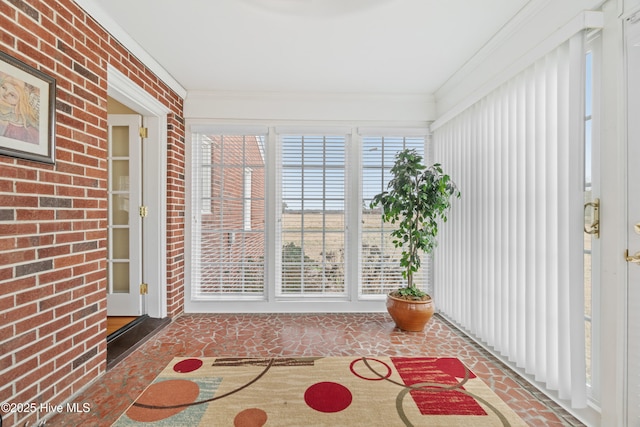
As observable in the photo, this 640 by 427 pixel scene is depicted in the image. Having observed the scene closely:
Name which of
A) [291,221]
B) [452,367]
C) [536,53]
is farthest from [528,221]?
[291,221]

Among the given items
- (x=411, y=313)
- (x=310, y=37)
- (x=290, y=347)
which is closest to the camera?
(x=310, y=37)

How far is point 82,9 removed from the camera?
1719 millimetres

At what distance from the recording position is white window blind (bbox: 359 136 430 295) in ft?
10.4

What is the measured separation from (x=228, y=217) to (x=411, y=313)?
7.02ft

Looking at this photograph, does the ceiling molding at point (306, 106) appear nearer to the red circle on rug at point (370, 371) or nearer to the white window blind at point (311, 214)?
the white window blind at point (311, 214)

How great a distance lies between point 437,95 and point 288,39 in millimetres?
1768

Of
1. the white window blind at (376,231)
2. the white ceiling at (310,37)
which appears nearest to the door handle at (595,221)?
the white ceiling at (310,37)

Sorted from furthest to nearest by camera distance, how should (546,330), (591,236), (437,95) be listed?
(437,95)
(546,330)
(591,236)

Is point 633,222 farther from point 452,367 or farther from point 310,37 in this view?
point 310,37

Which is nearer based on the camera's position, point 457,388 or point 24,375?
point 24,375

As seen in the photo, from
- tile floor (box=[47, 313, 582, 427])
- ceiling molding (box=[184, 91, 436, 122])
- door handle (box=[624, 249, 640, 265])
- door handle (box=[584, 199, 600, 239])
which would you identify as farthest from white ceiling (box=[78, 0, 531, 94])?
tile floor (box=[47, 313, 582, 427])

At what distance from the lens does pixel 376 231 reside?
3178 mm

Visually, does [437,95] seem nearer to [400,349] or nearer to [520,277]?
[520,277]

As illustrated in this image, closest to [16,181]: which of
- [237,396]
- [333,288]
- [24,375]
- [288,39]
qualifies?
[24,375]
